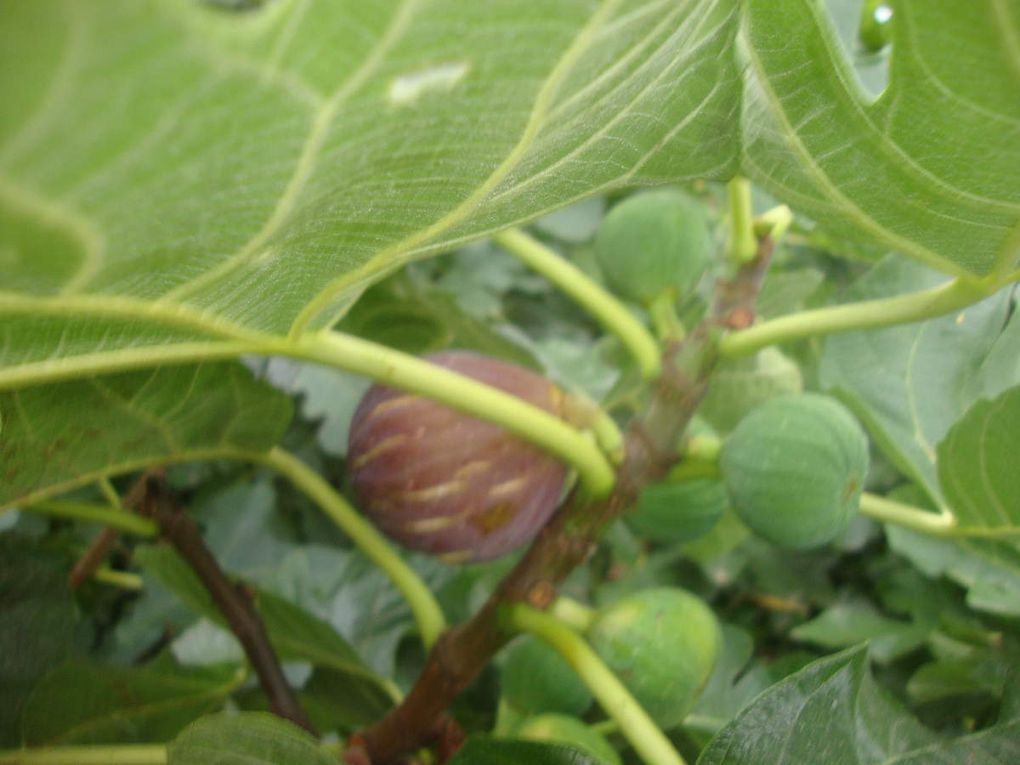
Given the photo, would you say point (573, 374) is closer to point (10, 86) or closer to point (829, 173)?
point (829, 173)

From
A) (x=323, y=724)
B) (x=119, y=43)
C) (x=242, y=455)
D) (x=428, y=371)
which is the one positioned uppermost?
(x=119, y=43)

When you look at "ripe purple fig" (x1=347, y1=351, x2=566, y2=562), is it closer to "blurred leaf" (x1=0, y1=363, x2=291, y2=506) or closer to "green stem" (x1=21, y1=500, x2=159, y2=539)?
"blurred leaf" (x1=0, y1=363, x2=291, y2=506)

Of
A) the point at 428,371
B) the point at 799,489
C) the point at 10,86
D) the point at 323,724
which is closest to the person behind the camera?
the point at 10,86

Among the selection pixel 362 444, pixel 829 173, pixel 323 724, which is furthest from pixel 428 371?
pixel 323 724

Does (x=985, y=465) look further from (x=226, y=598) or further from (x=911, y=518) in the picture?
(x=226, y=598)

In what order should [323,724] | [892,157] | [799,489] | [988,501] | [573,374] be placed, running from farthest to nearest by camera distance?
[573,374], [323,724], [988,501], [799,489], [892,157]

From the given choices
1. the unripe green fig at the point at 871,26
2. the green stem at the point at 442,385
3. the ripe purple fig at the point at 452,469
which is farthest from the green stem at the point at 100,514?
the unripe green fig at the point at 871,26
